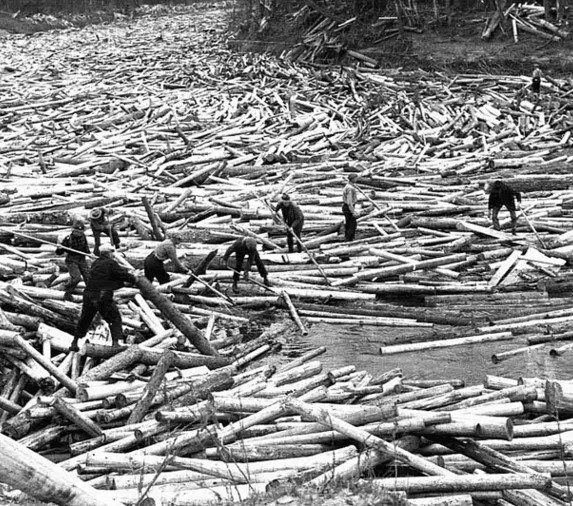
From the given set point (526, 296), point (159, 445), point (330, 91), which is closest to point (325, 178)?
point (526, 296)

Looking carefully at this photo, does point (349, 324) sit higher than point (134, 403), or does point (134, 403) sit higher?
point (134, 403)

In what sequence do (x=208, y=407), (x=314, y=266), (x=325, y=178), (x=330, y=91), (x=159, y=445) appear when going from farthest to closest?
1. (x=330, y=91)
2. (x=325, y=178)
3. (x=314, y=266)
4. (x=208, y=407)
5. (x=159, y=445)

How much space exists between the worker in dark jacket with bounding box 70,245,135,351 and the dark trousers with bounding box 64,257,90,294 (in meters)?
1.83

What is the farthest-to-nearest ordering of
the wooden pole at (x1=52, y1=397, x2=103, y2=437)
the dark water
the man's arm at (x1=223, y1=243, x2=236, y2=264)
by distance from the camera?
1. the man's arm at (x1=223, y1=243, x2=236, y2=264)
2. the dark water
3. the wooden pole at (x1=52, y1=397, x2=103, y2=437)

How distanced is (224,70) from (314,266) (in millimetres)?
23026

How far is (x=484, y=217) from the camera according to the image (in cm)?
1698

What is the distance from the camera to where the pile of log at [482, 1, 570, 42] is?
106ft

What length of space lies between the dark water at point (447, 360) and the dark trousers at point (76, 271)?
3.18 m

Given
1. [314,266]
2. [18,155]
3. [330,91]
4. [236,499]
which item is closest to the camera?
[236,499]

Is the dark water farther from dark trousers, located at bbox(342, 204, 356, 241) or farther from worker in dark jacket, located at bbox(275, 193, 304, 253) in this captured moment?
dark trousers, located at bbox(342, 204, 356, 241)

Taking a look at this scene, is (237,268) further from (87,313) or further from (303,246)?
(87,313)

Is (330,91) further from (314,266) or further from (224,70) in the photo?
(314,266)

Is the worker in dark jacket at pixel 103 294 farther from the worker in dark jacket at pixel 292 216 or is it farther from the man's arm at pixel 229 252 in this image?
the worker in dark jacket at pixel 292 216

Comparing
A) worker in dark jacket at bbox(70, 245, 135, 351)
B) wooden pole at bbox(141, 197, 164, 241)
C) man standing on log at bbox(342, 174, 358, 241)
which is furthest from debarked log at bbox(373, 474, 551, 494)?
wooden pole at bbox(141, 197, 164, 241)
